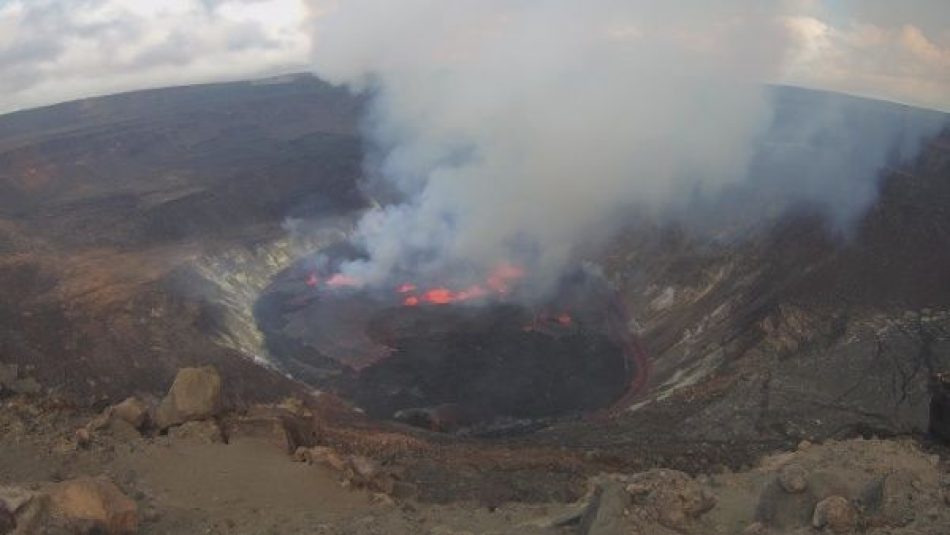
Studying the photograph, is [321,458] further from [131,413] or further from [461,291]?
[461,291]

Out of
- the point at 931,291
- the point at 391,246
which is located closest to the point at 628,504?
the point at 931,291

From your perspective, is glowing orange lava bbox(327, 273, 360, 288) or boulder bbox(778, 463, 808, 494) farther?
glowing orange lava bbox(327, 273, 360, 288)

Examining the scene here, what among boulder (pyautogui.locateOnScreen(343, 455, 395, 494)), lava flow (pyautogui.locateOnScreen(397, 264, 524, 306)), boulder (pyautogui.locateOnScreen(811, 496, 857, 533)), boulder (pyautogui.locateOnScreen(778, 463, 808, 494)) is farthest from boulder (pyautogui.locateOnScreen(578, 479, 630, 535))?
lava flow (pyautogui.locateOnScreen(397, 264, 524, 306))

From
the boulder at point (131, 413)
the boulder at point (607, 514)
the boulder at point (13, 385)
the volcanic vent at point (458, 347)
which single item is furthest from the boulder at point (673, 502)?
the volcanic vent at point (458, 347)

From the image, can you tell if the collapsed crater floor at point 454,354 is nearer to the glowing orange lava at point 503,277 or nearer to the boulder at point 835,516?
the glowing orange lava at point 503,277

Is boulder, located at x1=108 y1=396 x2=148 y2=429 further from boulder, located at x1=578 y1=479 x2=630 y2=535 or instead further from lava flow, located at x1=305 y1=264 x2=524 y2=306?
lava flow, located at x1=305 y1=264 x2=524 y2=306

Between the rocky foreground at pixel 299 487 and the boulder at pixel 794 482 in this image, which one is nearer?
the rocky foreground at pixel 299 487

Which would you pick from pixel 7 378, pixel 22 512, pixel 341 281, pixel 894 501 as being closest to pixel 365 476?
pixel 22 512
